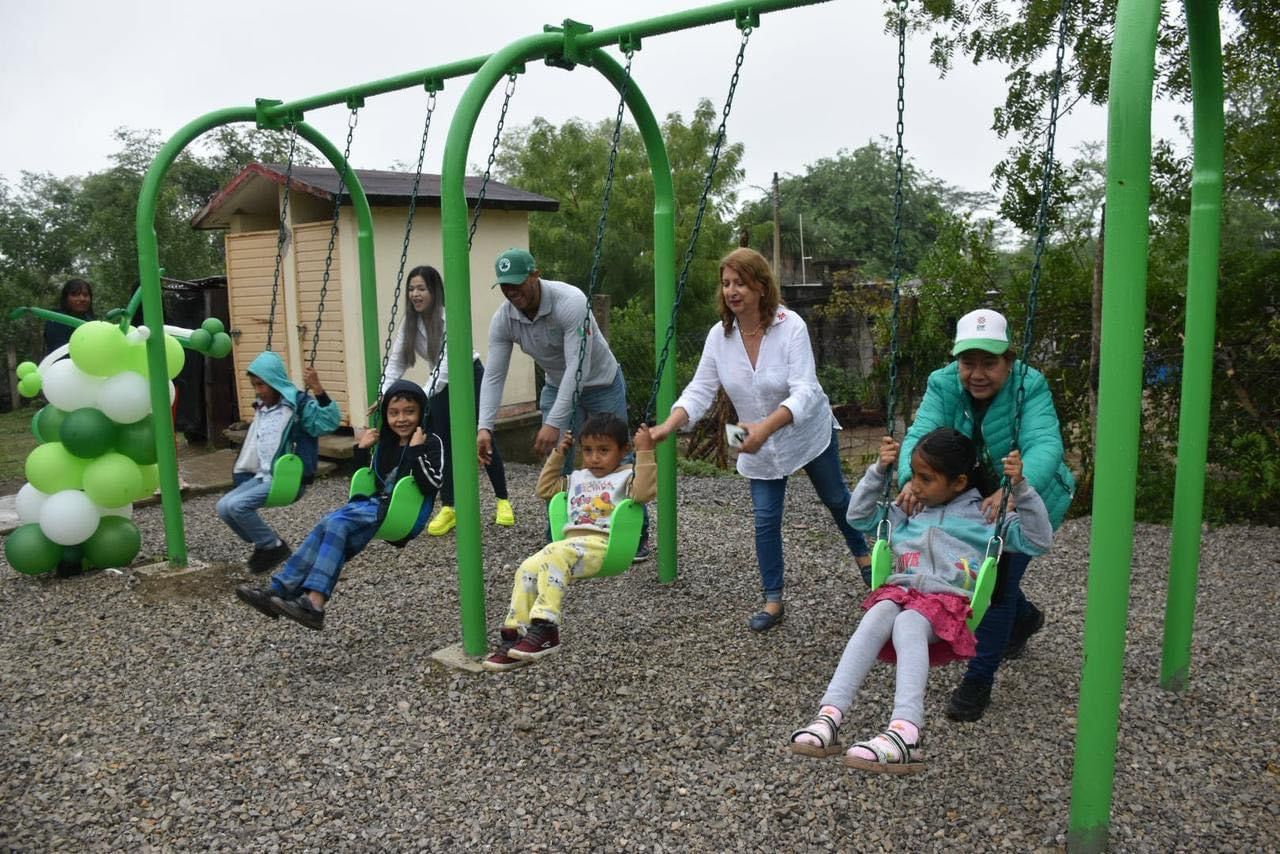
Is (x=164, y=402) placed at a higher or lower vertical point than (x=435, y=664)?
higher

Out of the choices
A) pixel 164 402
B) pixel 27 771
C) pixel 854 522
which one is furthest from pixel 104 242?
pixel 854 522

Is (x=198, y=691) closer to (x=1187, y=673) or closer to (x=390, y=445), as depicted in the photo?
(x=390, y=445)

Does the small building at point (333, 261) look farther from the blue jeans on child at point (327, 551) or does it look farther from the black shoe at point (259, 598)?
the black shoe at point (259, 598)

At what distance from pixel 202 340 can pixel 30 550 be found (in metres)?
1.34

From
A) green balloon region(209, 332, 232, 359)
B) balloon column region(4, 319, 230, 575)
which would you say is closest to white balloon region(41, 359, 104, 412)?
balloon column region(4, 319, 230, 575)

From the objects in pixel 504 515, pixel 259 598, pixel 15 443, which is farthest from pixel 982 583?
pixel 15 443

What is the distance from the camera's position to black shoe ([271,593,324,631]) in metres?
3.51

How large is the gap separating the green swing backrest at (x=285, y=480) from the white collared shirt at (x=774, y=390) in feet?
5.91

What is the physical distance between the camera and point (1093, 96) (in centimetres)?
607

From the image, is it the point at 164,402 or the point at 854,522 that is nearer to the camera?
the point at 854,522

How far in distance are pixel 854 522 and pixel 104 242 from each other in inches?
596

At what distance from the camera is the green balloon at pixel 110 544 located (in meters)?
5.15

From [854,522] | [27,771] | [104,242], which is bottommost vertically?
[27,771]

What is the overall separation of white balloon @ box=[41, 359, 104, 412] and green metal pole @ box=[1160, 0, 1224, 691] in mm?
4778
